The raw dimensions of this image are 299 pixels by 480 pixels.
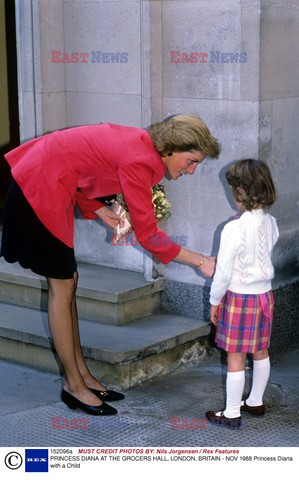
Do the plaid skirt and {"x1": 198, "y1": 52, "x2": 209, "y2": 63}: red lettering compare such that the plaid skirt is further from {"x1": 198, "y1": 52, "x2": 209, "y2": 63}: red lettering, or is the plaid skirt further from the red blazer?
{"x1": 198, "y1": 52, "x2": 209, "y2": 63}: red lettering

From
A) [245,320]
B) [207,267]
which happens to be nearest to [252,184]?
[207,267]

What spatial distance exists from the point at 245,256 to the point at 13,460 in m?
1.52

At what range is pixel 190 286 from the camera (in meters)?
6.14

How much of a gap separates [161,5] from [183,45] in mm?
311

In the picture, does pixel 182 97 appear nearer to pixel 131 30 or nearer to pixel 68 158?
pixel 131 30

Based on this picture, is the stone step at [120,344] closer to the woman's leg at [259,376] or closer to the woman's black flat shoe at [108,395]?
the woman's black flat shoe at [108,395]

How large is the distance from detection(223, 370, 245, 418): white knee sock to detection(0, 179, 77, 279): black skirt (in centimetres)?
101

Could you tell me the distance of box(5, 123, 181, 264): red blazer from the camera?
15.1ft

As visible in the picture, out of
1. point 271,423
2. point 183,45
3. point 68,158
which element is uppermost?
point 183,45

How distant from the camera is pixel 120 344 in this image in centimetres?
554

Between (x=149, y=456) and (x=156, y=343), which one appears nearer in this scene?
(x=149, y=456)

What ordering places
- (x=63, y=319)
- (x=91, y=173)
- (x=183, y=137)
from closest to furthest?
(x=183, y=137) < (x=91, y=173) < (x=63, y=319)

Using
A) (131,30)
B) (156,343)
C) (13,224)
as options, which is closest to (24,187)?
(13,224)

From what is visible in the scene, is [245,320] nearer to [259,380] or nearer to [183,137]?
[259,380]
